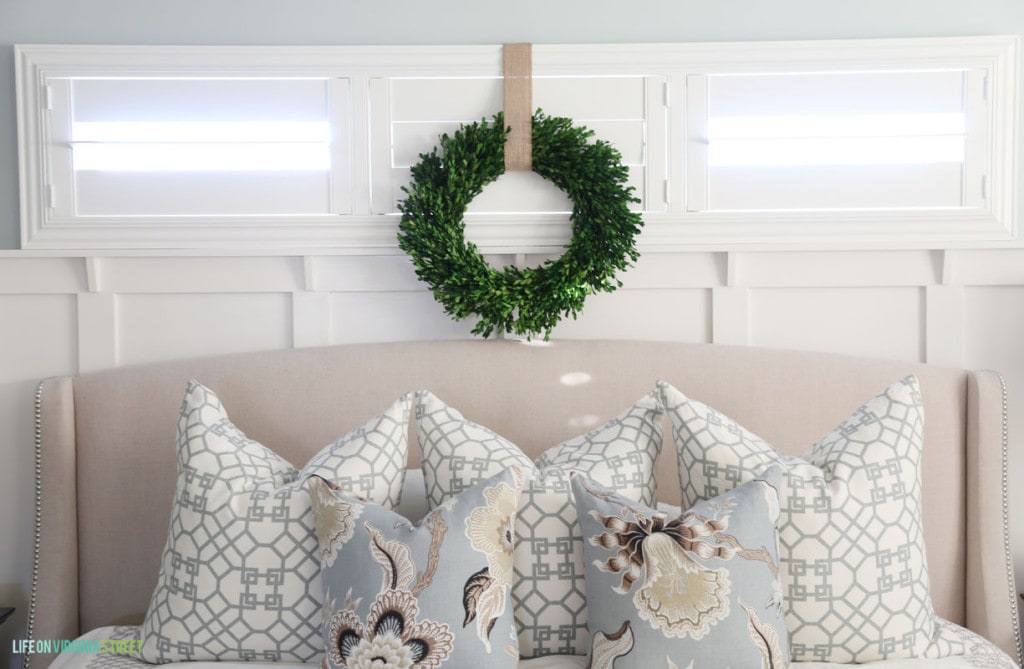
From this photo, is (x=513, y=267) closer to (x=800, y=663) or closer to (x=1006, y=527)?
(x=800, y=663)

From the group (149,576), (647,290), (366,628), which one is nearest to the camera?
(366,628)

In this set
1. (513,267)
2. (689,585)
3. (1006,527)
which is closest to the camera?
(689,585)

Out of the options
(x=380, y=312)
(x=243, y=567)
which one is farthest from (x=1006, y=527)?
(x=243, y=567)

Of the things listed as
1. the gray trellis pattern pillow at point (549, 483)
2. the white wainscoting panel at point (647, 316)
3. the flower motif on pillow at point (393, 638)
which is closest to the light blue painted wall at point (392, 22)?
the white wainscoting panel at point (647, 316)

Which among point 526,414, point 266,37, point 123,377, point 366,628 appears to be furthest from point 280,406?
point 266,37

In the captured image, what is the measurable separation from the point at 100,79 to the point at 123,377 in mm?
737

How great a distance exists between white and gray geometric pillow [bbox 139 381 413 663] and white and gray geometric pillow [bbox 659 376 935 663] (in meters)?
0.73

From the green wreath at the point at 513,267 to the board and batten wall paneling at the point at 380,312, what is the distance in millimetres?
121

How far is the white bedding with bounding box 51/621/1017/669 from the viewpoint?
1.46m

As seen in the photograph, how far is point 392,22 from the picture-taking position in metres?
2.01

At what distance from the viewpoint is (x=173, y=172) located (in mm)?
2008

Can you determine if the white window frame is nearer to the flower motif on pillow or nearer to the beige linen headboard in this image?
the beige linen headboard

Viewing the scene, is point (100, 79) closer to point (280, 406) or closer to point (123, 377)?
point (123, 377)

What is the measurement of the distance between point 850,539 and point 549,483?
0.55 meters
